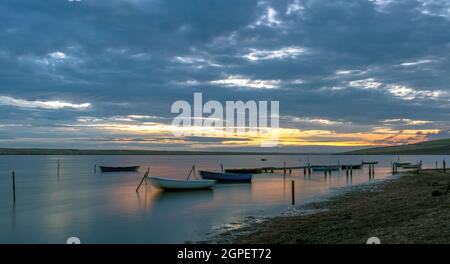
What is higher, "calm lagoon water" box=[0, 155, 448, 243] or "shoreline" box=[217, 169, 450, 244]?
"shoreline" box=[217, 169, 450, 244]

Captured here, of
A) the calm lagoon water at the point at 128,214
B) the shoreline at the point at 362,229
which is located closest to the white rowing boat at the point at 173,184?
the calm lagoon water at the point at 128,214

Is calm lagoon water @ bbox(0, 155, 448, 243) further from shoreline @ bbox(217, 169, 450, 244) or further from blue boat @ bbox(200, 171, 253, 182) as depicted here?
blue boat @ bbox(200, 171, 253, 182)

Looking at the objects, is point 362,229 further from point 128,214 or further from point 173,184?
point 173,184

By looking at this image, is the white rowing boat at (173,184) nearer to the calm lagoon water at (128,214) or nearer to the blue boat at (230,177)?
the calm lagoon water at (128,214)

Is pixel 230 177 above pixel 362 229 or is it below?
below

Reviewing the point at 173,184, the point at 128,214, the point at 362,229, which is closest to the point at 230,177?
the point at 173,184

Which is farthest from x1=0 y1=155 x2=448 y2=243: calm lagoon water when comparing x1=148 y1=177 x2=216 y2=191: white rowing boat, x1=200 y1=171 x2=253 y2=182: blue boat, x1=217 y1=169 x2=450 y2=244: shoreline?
x1=200 y1=171 x2=253 y2=182: blue boat

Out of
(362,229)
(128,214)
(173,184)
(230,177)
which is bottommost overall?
(128,214)

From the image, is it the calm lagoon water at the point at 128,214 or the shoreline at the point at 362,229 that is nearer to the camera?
the shoreline at the point at 362,229

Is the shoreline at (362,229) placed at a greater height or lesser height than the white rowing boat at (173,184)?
greater

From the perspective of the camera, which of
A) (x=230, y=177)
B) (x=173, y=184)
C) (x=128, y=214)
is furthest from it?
(x=230, y=177)
